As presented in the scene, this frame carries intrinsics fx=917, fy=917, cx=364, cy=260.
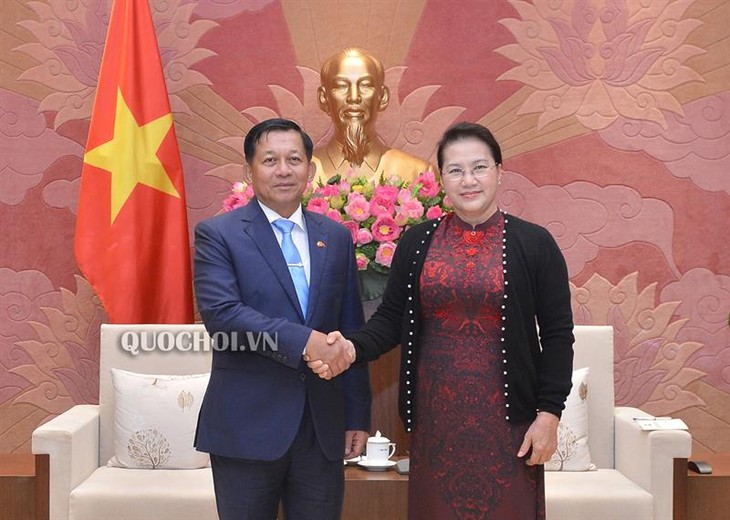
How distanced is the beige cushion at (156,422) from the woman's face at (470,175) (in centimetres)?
160

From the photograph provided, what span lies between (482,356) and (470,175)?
42cm

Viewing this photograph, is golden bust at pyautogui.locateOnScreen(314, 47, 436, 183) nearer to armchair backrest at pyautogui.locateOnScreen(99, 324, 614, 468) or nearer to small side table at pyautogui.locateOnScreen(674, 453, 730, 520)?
armchair backrest at pyautogui.locateOnScreen(99, 324, 614, 468)

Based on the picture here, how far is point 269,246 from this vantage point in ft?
7.15

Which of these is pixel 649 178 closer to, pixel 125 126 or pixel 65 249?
pixel 125 126

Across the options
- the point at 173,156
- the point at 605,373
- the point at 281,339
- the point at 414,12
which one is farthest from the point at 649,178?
the point at 281,339

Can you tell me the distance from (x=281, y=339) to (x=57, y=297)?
2.27 m

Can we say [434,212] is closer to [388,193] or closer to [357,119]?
[388,193]

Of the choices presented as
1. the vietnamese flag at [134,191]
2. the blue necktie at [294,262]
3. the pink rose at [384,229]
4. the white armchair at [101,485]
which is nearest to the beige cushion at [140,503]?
the white armchair at [101,485]

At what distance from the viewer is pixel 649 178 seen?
402cm

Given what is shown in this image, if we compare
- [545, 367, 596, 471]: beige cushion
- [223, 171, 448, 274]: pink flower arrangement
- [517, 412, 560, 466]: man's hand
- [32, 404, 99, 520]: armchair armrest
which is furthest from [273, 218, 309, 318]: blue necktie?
[545, 367, 596, 471]: beige cushion

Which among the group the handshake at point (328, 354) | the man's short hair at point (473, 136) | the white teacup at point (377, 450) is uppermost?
the man's short hair at point (473, 136)

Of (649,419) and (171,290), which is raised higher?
(171,290)

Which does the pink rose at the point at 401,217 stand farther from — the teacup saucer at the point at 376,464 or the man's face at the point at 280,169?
the man's face at the point at 280,169

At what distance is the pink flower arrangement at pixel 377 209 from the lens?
10.5 feet
